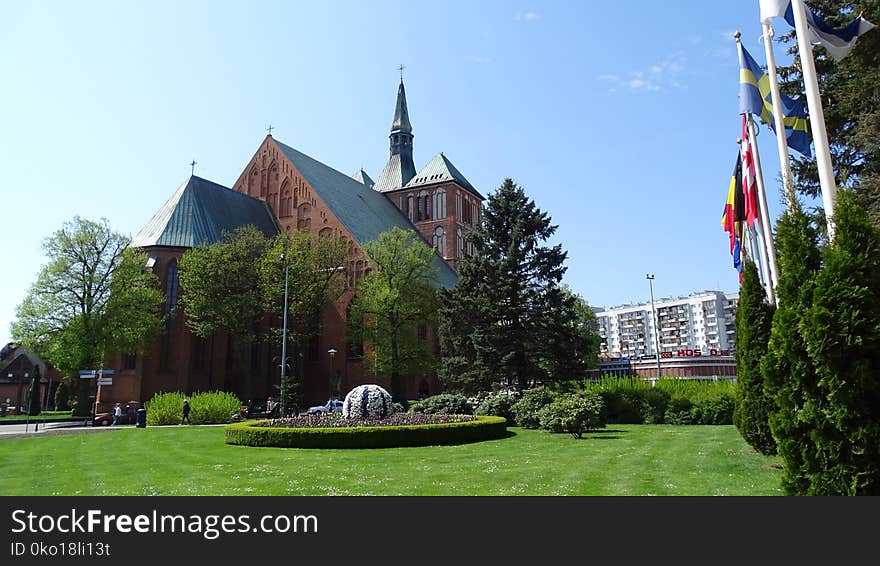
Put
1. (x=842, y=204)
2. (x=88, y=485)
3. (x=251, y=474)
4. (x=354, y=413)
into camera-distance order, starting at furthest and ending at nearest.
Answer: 1. (x=354, y=413)
2. (x=251, y=474)
3. (x=88, y=485)
4. (x=842, y=204)

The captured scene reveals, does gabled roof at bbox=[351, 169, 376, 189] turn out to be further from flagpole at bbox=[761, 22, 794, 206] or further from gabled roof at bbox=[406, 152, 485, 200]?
flagpole at bbox=[761, 22, 794, 206]

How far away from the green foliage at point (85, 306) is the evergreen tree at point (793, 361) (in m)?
39.8

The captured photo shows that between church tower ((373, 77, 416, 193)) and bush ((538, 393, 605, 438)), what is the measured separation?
51.1 metres

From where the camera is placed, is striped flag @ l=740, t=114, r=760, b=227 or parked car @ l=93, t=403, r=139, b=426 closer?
striped flag @ l=740, t=114, r=760, b=227

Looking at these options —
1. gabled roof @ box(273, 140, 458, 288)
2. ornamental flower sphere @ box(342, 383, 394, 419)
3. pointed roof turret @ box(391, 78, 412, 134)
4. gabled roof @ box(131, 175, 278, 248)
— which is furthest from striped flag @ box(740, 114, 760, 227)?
pointed roof turret @ box(391, 78, 412, 134)

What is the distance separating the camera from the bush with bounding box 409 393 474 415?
2823 cm

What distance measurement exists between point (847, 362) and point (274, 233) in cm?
5134

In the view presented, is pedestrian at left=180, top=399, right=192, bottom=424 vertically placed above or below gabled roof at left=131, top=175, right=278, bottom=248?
below

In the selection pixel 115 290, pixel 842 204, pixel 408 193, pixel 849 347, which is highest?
pixel 408 193

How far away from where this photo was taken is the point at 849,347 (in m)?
7.49
